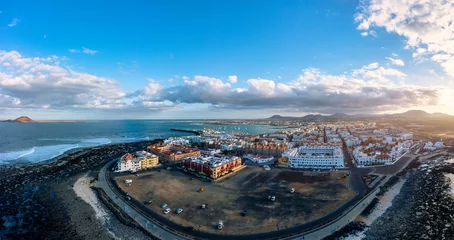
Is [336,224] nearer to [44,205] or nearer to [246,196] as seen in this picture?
[246,196]

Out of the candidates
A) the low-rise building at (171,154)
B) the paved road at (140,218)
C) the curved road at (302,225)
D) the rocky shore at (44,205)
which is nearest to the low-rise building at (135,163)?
the low-rise building at (171,154)

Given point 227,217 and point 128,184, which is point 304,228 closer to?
point 227,217

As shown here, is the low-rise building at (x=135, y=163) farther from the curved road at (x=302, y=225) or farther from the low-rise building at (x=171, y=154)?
the curved road at (x=302, y=225)

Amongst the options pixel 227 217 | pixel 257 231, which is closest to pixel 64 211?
pixel 227 217

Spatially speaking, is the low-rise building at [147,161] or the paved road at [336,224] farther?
the low-rise building at [147,161]

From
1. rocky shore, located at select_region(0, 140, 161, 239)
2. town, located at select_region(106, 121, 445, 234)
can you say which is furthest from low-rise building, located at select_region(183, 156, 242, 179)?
rocky shore, located at select_region(0, 140, 161, 239)

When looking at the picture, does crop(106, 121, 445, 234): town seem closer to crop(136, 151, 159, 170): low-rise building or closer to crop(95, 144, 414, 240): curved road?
crop(136, 151, 159, 170): low-rise building

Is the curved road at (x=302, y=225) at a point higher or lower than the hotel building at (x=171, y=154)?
lower
